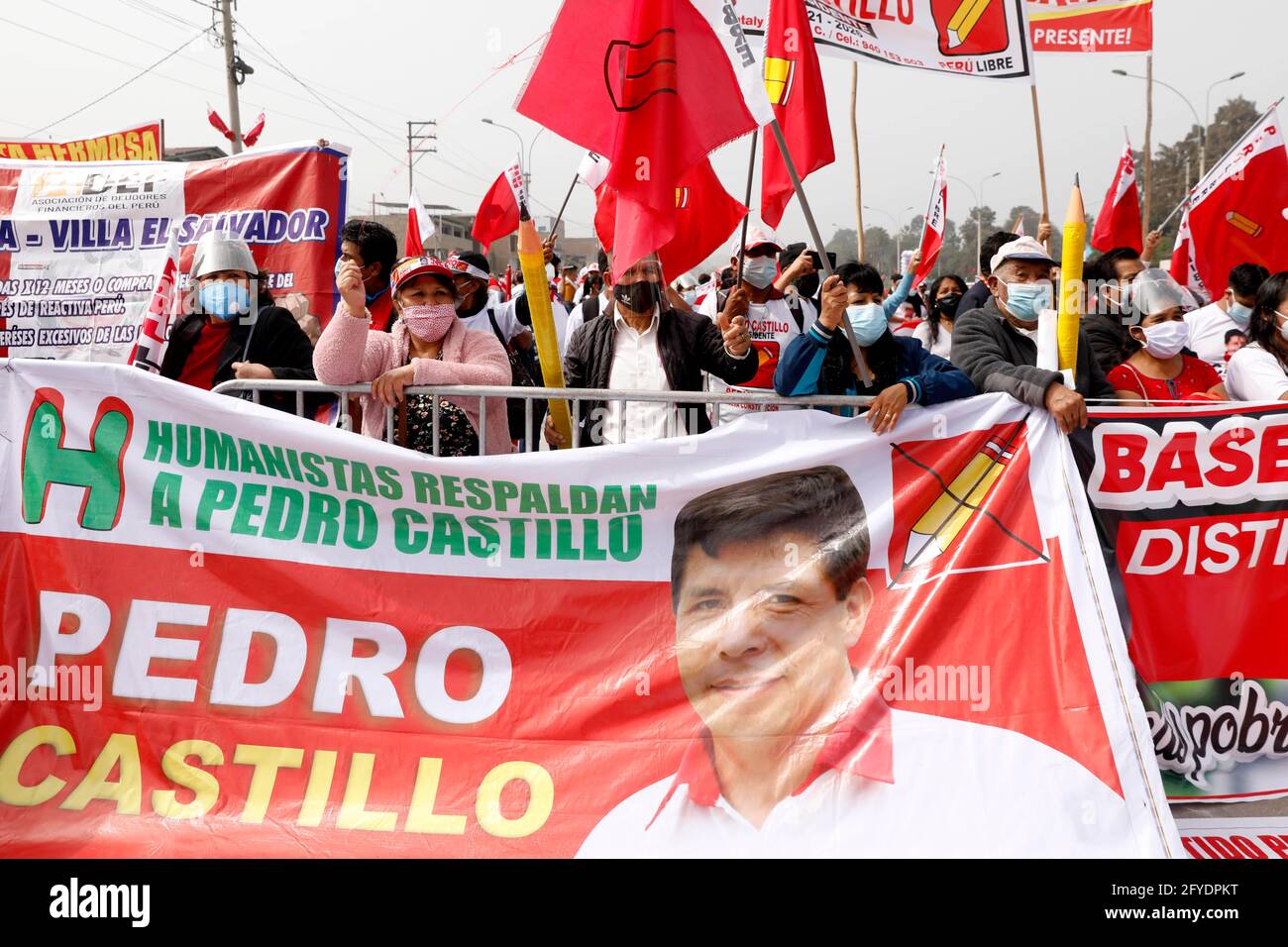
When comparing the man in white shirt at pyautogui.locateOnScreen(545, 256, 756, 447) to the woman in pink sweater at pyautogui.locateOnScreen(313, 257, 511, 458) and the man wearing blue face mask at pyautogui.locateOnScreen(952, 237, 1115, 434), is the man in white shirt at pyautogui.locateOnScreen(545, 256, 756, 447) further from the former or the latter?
the man wearing blue face mask at pyautogui.locateOnScreen(952, 237, 1115, 434)

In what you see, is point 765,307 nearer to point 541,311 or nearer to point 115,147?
point 541,311

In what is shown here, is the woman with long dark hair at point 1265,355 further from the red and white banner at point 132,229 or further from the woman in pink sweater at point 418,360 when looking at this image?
the red and white banner at point 132,229

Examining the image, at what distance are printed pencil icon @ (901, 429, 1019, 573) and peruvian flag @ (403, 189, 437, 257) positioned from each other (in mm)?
6496

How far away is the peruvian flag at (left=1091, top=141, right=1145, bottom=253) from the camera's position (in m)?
8.71

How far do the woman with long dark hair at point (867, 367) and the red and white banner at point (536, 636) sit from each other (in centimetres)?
12

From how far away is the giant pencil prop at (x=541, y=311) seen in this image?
4109mm

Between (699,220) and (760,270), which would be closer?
(699,220)

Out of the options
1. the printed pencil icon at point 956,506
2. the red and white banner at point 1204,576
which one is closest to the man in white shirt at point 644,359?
the printed pencil icon at point 956,506

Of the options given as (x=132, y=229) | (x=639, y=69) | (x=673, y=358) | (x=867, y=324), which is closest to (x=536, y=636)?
(x=673, y=358)

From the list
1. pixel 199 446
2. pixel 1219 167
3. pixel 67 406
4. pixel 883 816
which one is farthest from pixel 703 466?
pixel 1219 167

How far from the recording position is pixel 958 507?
149 inches

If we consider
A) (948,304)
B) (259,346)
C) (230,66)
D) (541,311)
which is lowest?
(259,346)

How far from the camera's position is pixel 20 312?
746 centimetres

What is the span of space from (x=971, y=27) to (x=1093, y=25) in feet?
7.53
